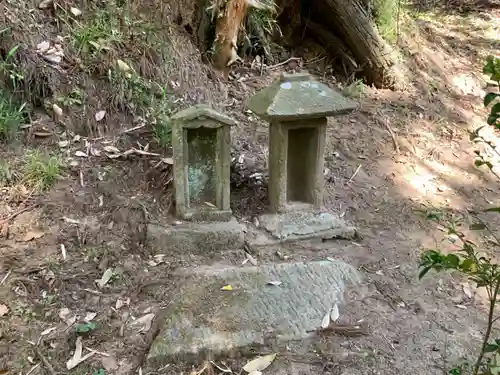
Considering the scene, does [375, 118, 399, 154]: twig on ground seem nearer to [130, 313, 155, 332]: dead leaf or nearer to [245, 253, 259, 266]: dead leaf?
[245, 253, 259, 266]: dead leaf

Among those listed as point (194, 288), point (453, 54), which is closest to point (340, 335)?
point (194, 288)

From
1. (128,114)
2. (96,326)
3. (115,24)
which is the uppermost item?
(115,24)

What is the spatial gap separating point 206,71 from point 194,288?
108 inches

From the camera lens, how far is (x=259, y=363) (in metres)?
2.87

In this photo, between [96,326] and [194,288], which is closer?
[96,326]

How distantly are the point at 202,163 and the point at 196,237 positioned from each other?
557 millimetres

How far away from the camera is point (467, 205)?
4730mm

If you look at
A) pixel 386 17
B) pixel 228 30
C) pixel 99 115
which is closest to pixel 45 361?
pixel 99 115

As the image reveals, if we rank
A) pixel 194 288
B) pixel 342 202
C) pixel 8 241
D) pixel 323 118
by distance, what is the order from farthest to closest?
pixel 342 202, pixel 323 118, pixel 8 241, pixel 194 288

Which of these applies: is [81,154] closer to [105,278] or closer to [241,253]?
[105,278]

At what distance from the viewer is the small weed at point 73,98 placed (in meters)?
4.53

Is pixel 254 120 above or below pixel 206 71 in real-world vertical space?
below

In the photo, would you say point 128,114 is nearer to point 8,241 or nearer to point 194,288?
point 8,241

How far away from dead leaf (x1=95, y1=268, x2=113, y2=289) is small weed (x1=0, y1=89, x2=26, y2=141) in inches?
59.5
